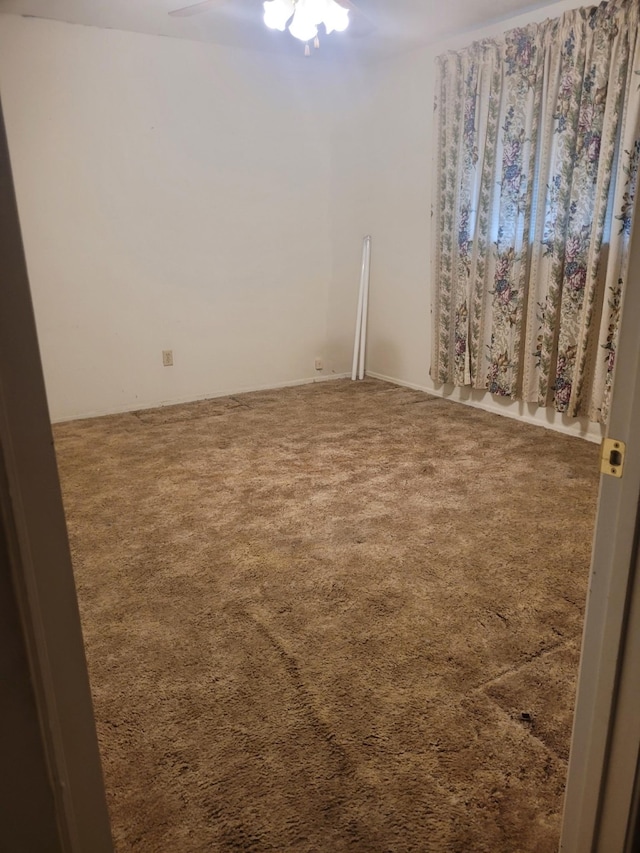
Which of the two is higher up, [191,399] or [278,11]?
[278,11]

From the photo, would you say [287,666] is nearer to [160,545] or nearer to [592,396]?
[160,545]

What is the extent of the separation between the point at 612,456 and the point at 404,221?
13.6ft

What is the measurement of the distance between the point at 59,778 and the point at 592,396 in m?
3.46

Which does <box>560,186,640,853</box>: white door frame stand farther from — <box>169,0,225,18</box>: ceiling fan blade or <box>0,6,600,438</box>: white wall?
<box>0,6,600,438</box>: white wall

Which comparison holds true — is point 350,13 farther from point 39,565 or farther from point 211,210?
point 39,565

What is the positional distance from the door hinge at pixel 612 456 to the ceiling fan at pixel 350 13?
263cm

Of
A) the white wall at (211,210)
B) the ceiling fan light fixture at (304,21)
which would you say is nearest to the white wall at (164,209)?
the white wall at (211,210)

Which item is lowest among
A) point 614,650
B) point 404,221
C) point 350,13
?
point 614,650

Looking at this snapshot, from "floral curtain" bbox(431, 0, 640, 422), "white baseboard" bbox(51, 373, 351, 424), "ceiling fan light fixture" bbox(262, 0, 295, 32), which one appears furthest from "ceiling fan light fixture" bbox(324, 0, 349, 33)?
"white baseboard" bbox(51, 373, 351, 424)

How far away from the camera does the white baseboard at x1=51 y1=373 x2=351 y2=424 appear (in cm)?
427

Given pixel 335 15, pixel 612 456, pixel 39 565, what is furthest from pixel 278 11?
A: pixel 39 565

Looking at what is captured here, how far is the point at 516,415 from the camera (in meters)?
4.13

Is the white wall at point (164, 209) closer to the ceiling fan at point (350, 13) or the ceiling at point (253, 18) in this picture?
the ceiling at point (253, 18)

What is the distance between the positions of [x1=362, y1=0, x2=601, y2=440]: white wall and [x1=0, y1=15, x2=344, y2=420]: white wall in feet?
1.35
